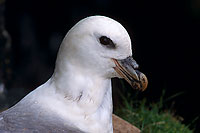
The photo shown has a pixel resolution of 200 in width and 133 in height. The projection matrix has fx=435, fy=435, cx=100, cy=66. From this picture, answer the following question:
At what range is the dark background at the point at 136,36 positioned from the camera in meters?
6.08

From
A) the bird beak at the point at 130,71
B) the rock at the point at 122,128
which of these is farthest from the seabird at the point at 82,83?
the rock at the point at 122,128

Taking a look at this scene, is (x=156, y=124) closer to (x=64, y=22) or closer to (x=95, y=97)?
(x=95, y=97)

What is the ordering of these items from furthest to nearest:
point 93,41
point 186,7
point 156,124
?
1. point 186,7
2. point 156,124
3. point 93,41

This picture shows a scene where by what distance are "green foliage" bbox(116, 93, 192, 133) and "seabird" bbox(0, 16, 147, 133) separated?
1.36m

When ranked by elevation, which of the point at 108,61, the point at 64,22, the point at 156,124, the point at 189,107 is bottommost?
the point at 189,107

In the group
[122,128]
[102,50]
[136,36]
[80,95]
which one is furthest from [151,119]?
[136,36]

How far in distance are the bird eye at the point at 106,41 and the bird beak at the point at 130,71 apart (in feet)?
0.33

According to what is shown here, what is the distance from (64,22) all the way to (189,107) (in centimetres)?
212

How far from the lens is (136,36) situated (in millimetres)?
6137

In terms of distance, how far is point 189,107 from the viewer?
605 centimetres

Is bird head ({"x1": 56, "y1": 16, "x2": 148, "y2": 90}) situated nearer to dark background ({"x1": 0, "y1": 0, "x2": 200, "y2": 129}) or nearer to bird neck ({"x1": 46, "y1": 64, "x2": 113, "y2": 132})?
bird neck ({"x1": 46, "y1": 64, "x2": 113, "y2": 132})

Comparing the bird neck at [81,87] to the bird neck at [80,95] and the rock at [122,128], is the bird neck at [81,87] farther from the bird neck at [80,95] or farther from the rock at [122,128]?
the rock at [122,128]

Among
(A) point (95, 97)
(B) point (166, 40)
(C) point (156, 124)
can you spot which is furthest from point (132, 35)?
(A) point (95, 97)

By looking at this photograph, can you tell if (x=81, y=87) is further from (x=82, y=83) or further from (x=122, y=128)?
(x=122, y=128)
